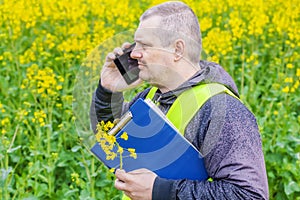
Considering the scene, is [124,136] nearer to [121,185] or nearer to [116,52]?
[121,185]

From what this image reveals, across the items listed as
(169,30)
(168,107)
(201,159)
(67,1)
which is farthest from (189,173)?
(67,1)

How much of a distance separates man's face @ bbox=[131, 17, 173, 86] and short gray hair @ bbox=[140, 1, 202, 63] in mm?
21

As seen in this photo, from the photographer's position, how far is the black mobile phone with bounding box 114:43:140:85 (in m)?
2.19

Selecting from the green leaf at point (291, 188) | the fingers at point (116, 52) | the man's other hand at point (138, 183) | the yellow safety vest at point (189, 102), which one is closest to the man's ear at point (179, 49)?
the yellow safety vest at point (189, 102)

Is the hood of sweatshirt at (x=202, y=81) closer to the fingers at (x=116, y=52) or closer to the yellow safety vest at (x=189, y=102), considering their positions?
the yellow safety vest at (x=189, y=102)

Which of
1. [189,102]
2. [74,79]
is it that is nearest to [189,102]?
[189,102]

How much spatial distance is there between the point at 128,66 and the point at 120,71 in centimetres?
3

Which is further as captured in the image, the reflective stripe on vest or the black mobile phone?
the black mobile phone

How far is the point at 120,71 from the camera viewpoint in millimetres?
2258

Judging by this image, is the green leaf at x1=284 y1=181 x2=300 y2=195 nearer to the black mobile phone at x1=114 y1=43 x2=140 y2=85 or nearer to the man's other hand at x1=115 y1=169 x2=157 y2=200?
the black mobile phone at x1=114 y1=43 x2=140 y2=85

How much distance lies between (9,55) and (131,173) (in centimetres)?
315

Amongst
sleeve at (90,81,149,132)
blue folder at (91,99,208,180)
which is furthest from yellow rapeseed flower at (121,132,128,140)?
sleeve at (90,81,149,132)

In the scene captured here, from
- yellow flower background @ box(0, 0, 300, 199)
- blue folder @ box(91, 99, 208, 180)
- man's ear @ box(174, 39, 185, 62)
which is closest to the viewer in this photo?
blue folder @ box(91, 99, 208, 180)

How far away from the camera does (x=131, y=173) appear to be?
2.00 metres
